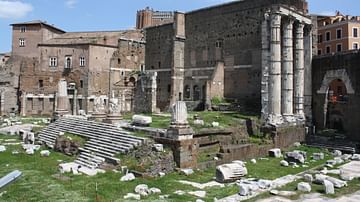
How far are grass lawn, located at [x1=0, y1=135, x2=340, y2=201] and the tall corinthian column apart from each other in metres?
6.44

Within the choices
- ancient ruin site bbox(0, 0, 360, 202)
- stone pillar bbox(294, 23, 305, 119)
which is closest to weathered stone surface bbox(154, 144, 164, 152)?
ancient ruin site bbox(0, 0, 360, 202)

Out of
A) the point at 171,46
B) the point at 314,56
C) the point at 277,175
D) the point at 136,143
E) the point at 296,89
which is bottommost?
the point at 277,175

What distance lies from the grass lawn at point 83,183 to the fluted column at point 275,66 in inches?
254

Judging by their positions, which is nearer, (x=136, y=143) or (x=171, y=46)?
(x=136, y=143)

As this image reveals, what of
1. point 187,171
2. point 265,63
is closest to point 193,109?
point 265,63

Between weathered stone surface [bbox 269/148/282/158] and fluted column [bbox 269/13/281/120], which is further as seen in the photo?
fluted column [bbox 269/13/281/120]

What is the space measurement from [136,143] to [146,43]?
1037 inches

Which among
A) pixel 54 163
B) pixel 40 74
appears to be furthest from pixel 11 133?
pixel 40 74

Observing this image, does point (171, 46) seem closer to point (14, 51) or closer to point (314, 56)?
point (314, 56)

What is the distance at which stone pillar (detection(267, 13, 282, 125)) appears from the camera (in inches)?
798

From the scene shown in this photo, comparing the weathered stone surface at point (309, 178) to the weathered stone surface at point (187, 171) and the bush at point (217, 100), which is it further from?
the bush at point (217, 100)

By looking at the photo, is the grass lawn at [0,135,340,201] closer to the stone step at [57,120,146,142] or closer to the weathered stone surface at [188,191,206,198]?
the weathered stone surface at [188,191,206,198]

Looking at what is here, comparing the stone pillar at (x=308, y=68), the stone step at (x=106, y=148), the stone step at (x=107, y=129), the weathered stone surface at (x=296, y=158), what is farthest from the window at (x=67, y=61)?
the weathered stone surface at (x=296, y=158)

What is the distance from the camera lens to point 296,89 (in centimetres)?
2217
